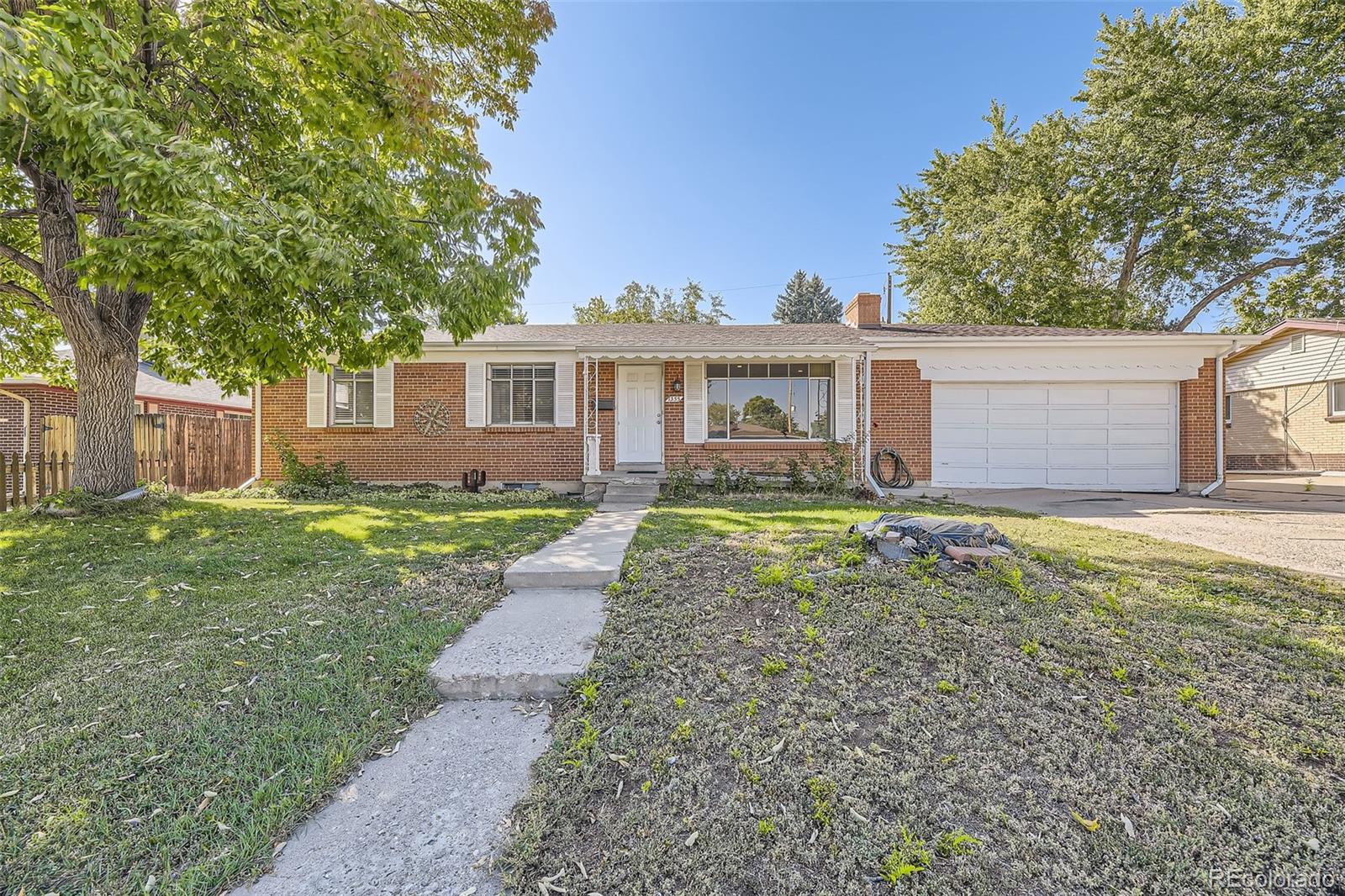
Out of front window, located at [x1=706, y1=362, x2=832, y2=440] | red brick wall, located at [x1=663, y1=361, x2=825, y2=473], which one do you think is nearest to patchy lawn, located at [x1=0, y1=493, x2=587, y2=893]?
red brick wall, located at [x1=663, y1=361, x2=825, y2=473]

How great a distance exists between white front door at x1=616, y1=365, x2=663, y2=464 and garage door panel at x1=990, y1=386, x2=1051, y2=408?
261 inches

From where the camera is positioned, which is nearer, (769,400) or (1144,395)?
(1144,395)

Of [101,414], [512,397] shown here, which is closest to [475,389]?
[512,397]

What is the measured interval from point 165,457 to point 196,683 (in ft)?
35.3

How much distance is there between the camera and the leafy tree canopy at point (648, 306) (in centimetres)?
3397

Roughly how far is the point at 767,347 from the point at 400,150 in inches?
250

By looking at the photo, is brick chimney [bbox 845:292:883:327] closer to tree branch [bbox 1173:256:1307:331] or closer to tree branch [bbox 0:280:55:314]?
tree branch [bbox 0:280:55:314]

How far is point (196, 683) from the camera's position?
2697mm

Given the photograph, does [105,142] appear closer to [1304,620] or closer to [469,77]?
[469,77]

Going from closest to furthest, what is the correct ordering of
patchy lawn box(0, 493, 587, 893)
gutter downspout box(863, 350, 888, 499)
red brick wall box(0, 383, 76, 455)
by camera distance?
patchy lawn box(0, 493, 587, 893)
gutter downspout box(863, 350, 888, 499)
red brick wall box(0, 383, 76, 455)

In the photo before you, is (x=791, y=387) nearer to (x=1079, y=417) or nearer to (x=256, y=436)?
(x=1079, y=417)

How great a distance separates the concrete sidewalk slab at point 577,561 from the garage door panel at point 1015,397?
27.3 feet

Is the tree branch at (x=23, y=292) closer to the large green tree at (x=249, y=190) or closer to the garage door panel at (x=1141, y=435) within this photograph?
the large green tree at (x=249, y=190)

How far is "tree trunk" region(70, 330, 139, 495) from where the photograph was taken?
716cm
